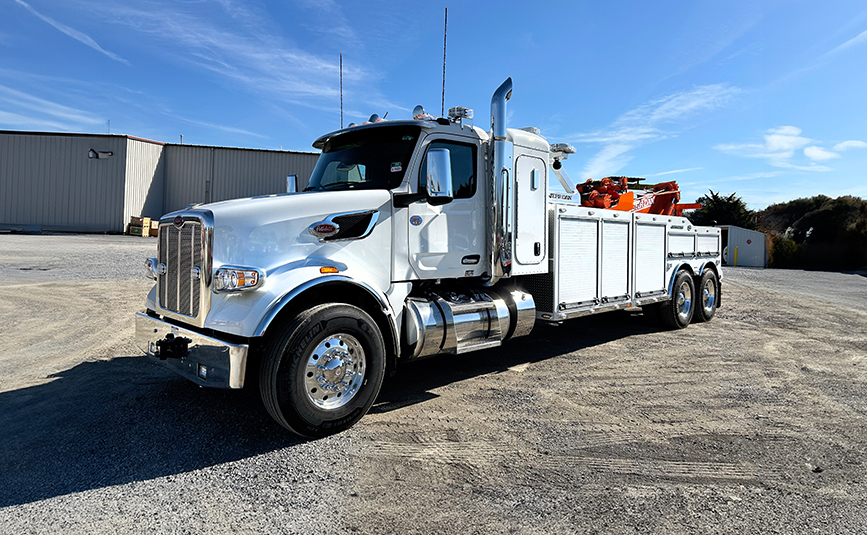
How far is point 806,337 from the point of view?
8266mm

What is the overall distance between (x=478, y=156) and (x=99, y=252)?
17.4 metres

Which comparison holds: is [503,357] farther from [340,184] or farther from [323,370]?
[323,370]

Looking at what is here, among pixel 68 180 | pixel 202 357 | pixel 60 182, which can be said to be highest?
pixel 68 180

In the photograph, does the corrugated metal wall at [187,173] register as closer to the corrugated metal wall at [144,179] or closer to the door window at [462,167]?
the corrugated metal wall at [144,179]

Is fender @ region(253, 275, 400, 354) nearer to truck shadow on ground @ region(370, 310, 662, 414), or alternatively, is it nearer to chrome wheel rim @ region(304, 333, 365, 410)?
chrome wheel rim @ region(304, 333, 365, 410)

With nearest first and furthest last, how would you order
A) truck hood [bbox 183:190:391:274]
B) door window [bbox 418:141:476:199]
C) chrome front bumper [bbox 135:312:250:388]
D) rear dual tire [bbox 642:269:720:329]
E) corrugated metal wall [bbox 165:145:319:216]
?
chrome front bumper [bbox 135:312:250:388], truck hood [bbox 183:190:391:274], door window [bbox 418:141:476:199], rear dual tire [bbox 642:269:720:329], corrugated metal wall [bbox 165:145:319:216]

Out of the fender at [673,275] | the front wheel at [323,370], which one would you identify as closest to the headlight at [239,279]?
the front wheel at [323,370]

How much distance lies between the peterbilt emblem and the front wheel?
62 cm

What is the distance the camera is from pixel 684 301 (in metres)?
9.12

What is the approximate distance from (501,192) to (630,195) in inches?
150

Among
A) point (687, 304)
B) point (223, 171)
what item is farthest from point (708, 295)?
point (223, 171)

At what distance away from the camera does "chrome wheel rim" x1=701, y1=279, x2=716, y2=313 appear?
9.48 metres

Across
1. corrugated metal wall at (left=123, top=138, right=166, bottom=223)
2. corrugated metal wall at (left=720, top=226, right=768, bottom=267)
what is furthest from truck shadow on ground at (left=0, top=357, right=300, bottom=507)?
corrugated metal wall at (left=720, top=226, right=768, bottom=267)

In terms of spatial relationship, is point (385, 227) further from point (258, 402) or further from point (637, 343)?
point (637, 343)
